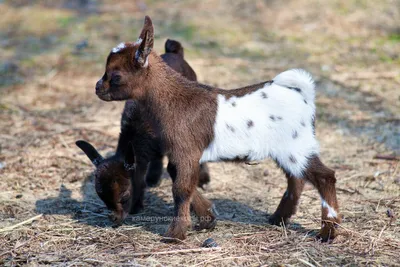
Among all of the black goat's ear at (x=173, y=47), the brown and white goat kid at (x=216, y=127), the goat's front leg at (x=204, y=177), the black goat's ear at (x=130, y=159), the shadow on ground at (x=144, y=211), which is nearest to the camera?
the brown and white goat kid at (x=216, y=127)

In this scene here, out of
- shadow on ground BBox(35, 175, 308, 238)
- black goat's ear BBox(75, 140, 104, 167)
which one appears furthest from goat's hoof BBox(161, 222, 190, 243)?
black goat's ear BBox(75, 140, 104, 167)

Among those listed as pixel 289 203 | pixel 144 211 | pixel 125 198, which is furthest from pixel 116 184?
pixel 289 203

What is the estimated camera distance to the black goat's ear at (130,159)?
5.66m

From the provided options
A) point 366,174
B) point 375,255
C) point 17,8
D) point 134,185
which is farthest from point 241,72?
point 17,8

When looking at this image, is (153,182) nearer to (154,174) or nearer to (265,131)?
(154,174)

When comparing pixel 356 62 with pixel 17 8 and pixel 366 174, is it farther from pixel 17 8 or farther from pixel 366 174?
pixel 17 8

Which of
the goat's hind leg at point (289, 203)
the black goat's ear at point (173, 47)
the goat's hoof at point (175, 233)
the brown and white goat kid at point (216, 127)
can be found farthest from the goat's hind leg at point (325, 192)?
the black goat's ear at point (173, 47)

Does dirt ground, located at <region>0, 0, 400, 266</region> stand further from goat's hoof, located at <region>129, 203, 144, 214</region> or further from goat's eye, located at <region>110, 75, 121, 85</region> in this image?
goat's eye, located at <region>110, 75, 121, 85</region>

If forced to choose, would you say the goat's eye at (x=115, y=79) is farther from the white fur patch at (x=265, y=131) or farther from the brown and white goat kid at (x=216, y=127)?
the white fur patch at (x=265, y=131)

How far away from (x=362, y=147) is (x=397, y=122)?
39.1 inches

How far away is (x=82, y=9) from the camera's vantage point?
15102mm

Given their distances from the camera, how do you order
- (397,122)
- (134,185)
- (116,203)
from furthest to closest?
(397,122) < (134,185) < (116,203)

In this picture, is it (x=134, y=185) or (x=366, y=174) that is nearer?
(x=134, y=185)

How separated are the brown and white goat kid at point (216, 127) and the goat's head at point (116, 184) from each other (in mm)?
718
